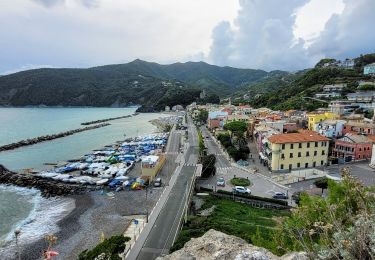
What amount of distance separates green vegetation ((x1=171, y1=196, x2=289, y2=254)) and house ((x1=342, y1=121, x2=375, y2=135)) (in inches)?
1173

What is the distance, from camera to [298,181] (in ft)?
126

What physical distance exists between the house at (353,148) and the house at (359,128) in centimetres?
520

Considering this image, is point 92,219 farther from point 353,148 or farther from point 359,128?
point 359,128

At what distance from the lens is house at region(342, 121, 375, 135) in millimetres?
51438

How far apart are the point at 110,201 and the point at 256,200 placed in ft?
56.0

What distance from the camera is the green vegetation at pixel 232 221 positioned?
2148 centimetres

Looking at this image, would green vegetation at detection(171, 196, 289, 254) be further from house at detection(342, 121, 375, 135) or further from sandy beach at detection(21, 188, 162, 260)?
house at detection(342, 121, 375, 135)

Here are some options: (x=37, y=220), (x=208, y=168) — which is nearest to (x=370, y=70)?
(x=208, y=168)

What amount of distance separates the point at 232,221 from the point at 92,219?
14653 mm

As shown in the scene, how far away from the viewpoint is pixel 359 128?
52062 mm

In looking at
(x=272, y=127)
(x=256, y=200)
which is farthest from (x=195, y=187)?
(x=272, y=127)

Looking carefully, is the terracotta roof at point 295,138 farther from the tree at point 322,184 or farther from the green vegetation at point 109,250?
the green vegetation at point 109,250

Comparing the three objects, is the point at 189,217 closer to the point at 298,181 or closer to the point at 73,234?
the point at 73,234

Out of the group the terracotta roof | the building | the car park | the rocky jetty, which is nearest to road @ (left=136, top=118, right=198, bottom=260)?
the car park
